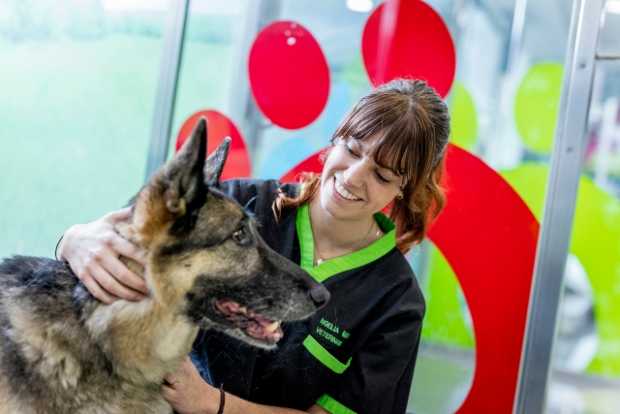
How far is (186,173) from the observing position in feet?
3.57

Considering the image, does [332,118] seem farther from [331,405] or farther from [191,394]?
[191,394]

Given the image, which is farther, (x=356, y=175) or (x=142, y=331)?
(x=356, y=175)

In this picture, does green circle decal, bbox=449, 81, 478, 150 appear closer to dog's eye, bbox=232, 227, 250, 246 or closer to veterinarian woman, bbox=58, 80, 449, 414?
veterinarian woman, bbox=58, 80, 449, 414

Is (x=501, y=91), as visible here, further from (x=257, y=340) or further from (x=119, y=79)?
(x=119, y=79)

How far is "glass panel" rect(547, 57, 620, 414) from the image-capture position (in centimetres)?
174

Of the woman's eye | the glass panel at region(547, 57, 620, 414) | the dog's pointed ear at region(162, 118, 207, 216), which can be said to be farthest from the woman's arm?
the glass panel at region(547, 57, 620, 414)

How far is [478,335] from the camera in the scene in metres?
1.86

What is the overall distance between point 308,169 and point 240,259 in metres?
0.94

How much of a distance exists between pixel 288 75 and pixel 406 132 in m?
0.91

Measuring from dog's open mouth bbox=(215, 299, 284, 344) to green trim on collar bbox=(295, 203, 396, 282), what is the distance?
0.91 ft

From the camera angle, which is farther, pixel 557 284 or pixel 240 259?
pixel 557 284

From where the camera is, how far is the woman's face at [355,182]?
142 cm

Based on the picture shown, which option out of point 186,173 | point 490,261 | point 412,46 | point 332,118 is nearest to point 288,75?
point 332,118

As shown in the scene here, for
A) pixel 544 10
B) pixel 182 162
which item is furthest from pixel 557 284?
pixel 182 162
